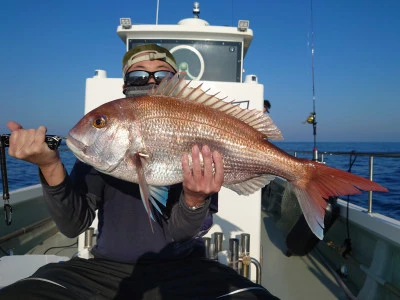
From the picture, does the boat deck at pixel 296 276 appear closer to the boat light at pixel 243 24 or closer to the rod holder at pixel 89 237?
the rod holder at pixel 89 237

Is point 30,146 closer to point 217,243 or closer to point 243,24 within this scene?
point 217,243

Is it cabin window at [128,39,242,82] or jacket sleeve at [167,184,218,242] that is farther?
cabin window at [128,39,242,82]

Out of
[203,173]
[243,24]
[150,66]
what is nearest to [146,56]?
[150,66]

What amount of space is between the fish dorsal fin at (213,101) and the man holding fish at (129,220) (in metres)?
0.30

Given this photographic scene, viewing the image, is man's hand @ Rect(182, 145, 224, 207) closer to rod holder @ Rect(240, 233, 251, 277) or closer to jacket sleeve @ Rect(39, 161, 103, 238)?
jacket sleeve @ Rect(39, 161, 103, 238)

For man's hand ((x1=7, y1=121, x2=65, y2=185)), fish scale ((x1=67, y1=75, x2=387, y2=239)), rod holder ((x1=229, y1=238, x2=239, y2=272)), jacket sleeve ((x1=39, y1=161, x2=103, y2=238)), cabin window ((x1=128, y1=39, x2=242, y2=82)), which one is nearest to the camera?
man's hand ((x1=7, y1=121, x2=65, y2=185))

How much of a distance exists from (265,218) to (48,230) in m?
4.91

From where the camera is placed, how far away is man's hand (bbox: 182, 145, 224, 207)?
6.35 ft

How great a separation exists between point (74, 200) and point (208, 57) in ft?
13.0

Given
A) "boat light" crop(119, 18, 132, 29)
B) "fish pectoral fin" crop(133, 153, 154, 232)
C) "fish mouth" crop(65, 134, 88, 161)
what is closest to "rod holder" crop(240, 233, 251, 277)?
"fish pectoral fin" crop(133, 153, 154, 232)

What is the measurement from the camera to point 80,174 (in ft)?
7.95

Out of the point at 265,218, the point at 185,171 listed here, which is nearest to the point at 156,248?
the point at 185,171

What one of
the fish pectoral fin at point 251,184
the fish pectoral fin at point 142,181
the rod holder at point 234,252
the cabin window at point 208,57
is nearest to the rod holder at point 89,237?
the rod holder at point 234,252

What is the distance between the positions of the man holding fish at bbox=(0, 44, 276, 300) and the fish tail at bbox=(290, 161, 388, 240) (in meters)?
0.55
